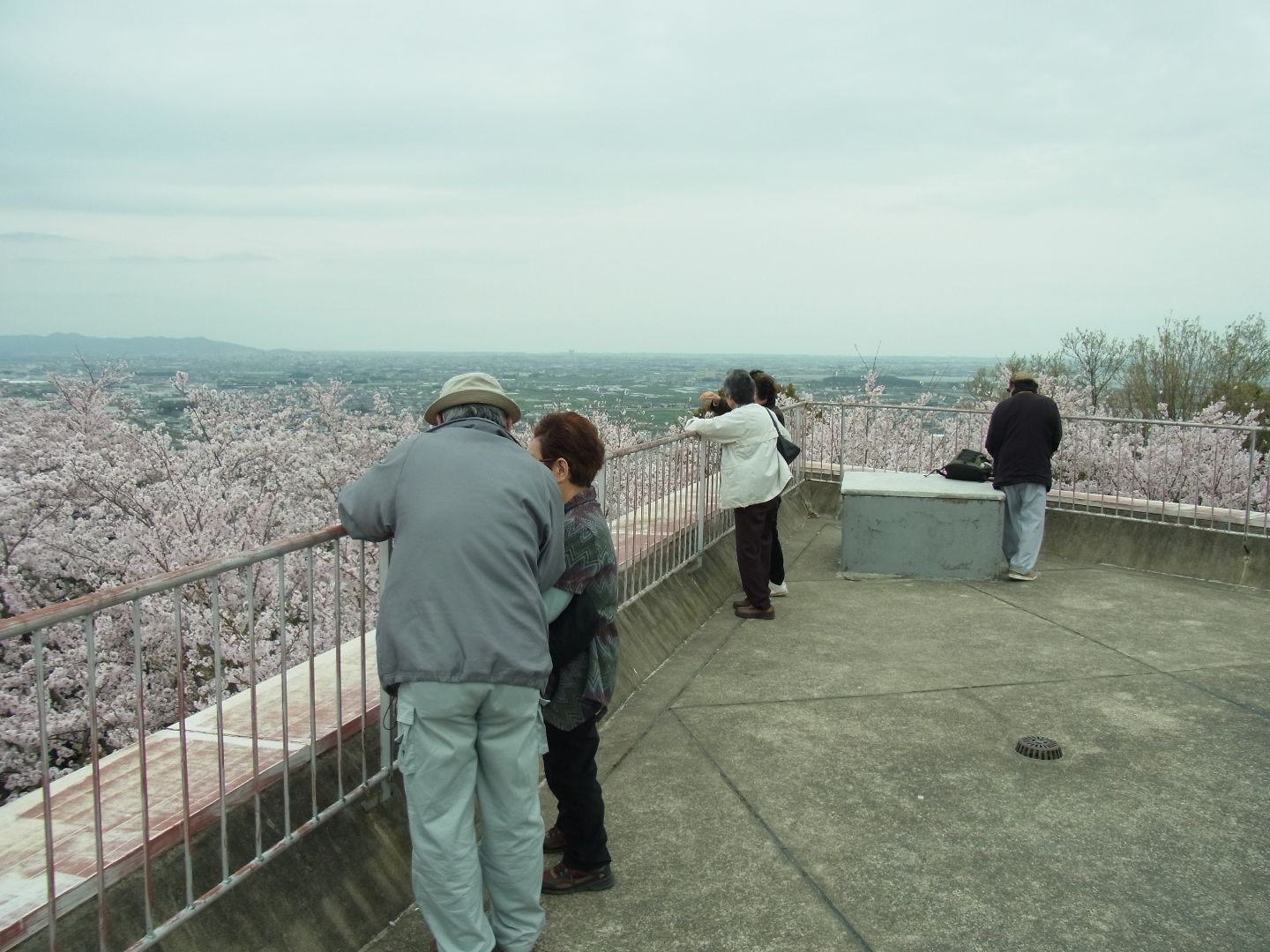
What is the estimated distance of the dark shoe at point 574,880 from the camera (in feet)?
12.0

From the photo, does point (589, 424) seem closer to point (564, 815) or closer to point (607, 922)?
point (564, 815)

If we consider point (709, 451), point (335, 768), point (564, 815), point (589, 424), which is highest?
point (589, 424)

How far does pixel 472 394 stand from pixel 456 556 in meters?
0.55

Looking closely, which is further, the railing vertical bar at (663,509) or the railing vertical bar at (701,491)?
the railing vertical bar at (701,491)

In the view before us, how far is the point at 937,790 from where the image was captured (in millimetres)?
4555

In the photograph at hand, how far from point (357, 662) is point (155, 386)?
20.3 meters

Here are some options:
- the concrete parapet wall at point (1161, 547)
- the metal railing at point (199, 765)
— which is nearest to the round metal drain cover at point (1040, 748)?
the metal railing at point (199, 765)

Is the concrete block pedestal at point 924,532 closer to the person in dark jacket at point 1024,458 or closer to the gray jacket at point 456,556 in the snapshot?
the person in dark jacket at point 1024,458

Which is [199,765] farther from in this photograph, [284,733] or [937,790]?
[937,790]

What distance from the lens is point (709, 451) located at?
7855 millimetres

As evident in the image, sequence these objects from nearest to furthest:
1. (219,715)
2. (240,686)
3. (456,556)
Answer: (219,715) < (456,556) < (240,686)

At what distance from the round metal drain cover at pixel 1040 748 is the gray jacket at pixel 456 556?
9.94 ft

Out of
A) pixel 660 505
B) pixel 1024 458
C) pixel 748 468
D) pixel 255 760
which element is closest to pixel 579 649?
pixel 255 760

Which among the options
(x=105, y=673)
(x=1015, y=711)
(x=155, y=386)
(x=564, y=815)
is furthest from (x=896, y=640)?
(x=155, y=386)
